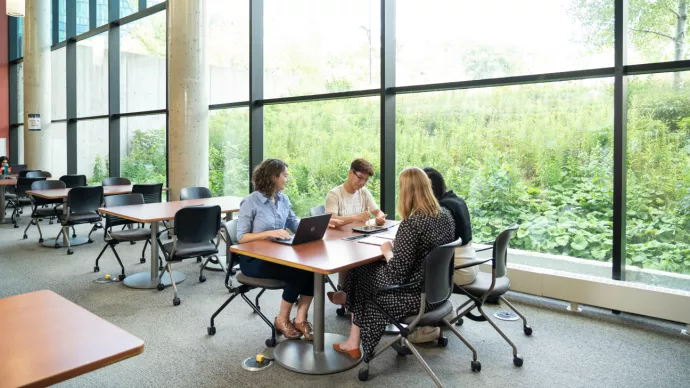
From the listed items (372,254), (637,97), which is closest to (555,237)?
(637,97)

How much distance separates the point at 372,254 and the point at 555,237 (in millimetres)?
2440

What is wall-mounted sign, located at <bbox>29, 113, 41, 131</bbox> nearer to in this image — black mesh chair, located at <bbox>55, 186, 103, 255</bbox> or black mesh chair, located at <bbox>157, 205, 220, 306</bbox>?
black mesh chair, located at <bbox>55, 186, 103, 255</bbox>

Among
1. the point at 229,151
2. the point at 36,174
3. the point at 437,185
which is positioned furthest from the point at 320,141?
the point at 36,174

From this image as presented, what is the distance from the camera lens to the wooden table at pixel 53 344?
1.27 meters

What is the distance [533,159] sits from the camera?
15.1 feet

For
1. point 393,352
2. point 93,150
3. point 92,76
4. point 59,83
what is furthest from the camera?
point 59,83

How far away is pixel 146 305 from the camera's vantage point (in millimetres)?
4152

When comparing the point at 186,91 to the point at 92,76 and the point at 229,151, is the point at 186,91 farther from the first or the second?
the point at 92,76

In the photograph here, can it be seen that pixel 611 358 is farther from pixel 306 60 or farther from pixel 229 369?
pixel 306 60

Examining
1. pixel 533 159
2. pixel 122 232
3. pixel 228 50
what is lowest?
pixel 122 232

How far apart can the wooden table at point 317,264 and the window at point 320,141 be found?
2.51 m

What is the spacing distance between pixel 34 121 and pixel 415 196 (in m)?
11.9

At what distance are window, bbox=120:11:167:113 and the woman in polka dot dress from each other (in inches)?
270

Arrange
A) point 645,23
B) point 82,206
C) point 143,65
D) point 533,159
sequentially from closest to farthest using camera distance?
point 645,23
point 533,159
point 82,206
point 143,65
